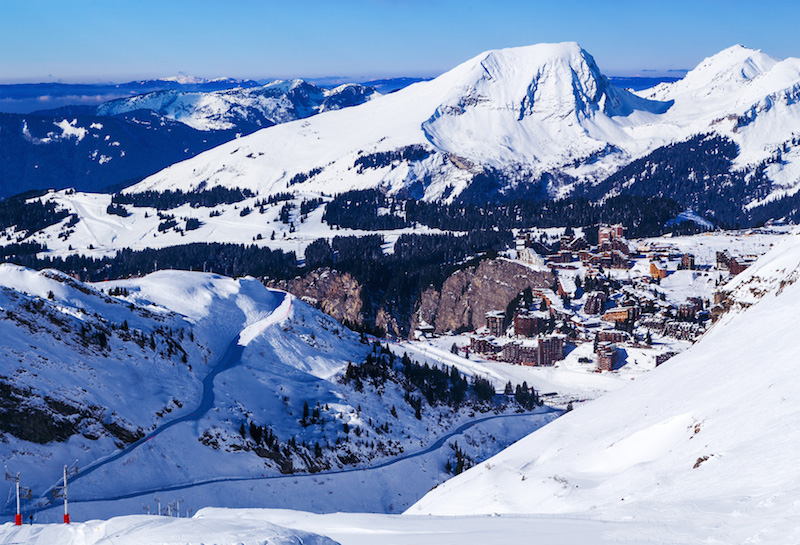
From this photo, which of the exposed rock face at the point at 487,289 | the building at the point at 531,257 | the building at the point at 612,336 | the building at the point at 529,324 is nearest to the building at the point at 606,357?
the building at the point at 612,336

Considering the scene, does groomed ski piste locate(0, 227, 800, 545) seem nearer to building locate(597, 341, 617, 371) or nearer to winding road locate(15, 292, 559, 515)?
winding road locate(15, 292, 559, 515)

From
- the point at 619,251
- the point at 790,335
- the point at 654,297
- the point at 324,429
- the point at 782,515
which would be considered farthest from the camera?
the point at 619,251

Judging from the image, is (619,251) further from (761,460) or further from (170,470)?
(761,460)

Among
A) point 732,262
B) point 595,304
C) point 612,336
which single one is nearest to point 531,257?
point 595,304

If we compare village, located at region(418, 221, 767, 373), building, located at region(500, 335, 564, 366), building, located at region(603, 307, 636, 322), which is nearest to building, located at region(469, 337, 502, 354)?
village, located at region(418, 221, 767, 373)

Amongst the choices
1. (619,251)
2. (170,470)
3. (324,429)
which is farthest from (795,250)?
(619,251)

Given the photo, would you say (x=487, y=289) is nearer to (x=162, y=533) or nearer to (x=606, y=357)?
(x=606, y=357)
